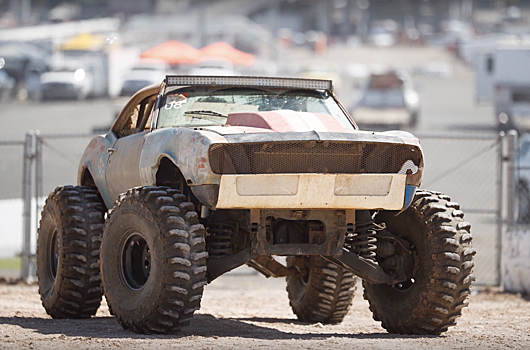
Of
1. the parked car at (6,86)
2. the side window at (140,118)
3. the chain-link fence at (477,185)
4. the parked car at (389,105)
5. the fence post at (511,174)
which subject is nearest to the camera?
the side window at (140,118)

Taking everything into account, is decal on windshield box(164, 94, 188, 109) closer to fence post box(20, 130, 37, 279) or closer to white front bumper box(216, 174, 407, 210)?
white front bumper box(216, 174, 407, 210)

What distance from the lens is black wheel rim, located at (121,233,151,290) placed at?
25.8 feet

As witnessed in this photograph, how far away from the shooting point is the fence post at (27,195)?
13633 mm

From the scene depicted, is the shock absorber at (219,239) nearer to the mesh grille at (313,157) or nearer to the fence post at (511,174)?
the mesh grille at (313,157)

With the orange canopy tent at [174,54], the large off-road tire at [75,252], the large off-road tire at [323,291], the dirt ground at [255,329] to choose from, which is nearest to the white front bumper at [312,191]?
the dirt ground at [255,329]

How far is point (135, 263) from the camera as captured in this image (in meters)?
7.98

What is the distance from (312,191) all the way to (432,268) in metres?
1.28

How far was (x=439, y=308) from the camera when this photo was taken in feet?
25.8

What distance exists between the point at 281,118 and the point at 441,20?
133384 mm

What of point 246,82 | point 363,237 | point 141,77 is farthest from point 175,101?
point 141,77

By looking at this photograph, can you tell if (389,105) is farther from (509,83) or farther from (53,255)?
(53,255)

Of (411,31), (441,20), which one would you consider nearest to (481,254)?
(411,31)

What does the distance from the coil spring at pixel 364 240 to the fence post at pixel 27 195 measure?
259 inches

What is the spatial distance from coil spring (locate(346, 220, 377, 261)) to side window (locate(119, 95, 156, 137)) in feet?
7.06
